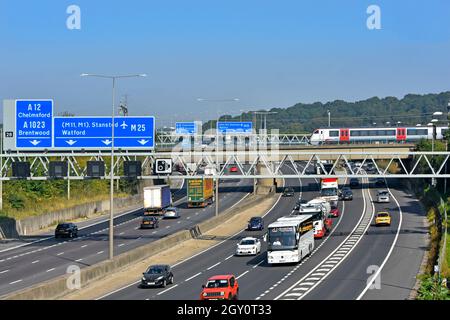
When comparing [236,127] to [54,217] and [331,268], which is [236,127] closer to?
[54,217]

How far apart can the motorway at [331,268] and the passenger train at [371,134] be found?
167 ft

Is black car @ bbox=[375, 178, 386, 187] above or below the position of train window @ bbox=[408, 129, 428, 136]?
below

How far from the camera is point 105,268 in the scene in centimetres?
5022

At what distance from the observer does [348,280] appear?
4622 centimetres

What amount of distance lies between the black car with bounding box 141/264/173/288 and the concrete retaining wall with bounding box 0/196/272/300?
323cm

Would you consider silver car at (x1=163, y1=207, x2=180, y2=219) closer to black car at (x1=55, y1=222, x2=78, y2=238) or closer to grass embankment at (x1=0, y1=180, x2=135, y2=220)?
grass embankment at (x1=0, y1=180, x2=135, y2=220)

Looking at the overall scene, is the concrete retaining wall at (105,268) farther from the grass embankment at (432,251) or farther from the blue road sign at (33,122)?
the grass embankment at (432,251)

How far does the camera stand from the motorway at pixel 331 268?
42219mm

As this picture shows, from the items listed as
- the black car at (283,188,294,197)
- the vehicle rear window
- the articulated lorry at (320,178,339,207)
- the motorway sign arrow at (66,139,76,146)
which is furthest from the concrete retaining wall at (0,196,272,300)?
the black car at (283,188,294,197)

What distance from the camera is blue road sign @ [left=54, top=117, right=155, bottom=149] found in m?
60.9

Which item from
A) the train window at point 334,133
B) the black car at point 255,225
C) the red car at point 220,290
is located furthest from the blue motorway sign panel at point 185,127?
the red car at point 220,290

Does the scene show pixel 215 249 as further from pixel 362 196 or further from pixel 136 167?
pixel 362 196

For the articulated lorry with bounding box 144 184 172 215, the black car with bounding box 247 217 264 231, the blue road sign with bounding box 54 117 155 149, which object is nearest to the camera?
the blue road sign with bounding box 54 117 155 149
